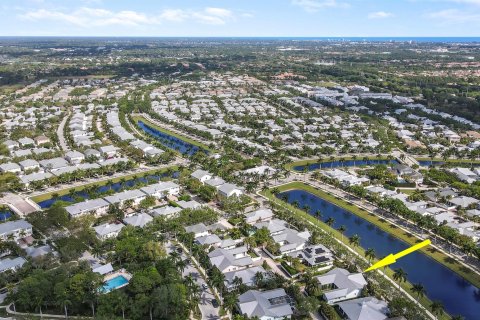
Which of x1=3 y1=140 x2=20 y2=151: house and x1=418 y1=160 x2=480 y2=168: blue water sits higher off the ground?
x1=3 y1=140 x2=20 y2=151: house

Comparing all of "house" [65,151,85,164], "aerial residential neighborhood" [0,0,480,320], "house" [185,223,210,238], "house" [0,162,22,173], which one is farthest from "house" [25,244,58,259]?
"house" [65,151,85,164]

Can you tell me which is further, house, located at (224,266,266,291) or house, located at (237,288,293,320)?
house, located at (224,266,266,291)

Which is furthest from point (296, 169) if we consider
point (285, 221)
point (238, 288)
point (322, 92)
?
point (322, 92)

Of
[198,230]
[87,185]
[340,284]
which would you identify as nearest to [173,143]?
[87,185]

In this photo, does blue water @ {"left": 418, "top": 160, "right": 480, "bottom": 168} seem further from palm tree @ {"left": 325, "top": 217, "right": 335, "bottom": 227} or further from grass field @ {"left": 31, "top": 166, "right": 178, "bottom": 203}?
grass field @ {"left": 31, "top": 166, "right": 178, "bottom": 203}

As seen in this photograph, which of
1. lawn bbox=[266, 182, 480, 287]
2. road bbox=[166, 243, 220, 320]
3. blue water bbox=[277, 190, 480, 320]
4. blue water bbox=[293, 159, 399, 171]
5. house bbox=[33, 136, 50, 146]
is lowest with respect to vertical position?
blue water bbox=[277, 190, 480, 320]

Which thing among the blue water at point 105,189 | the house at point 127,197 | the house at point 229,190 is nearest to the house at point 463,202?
the house at point 229,190
